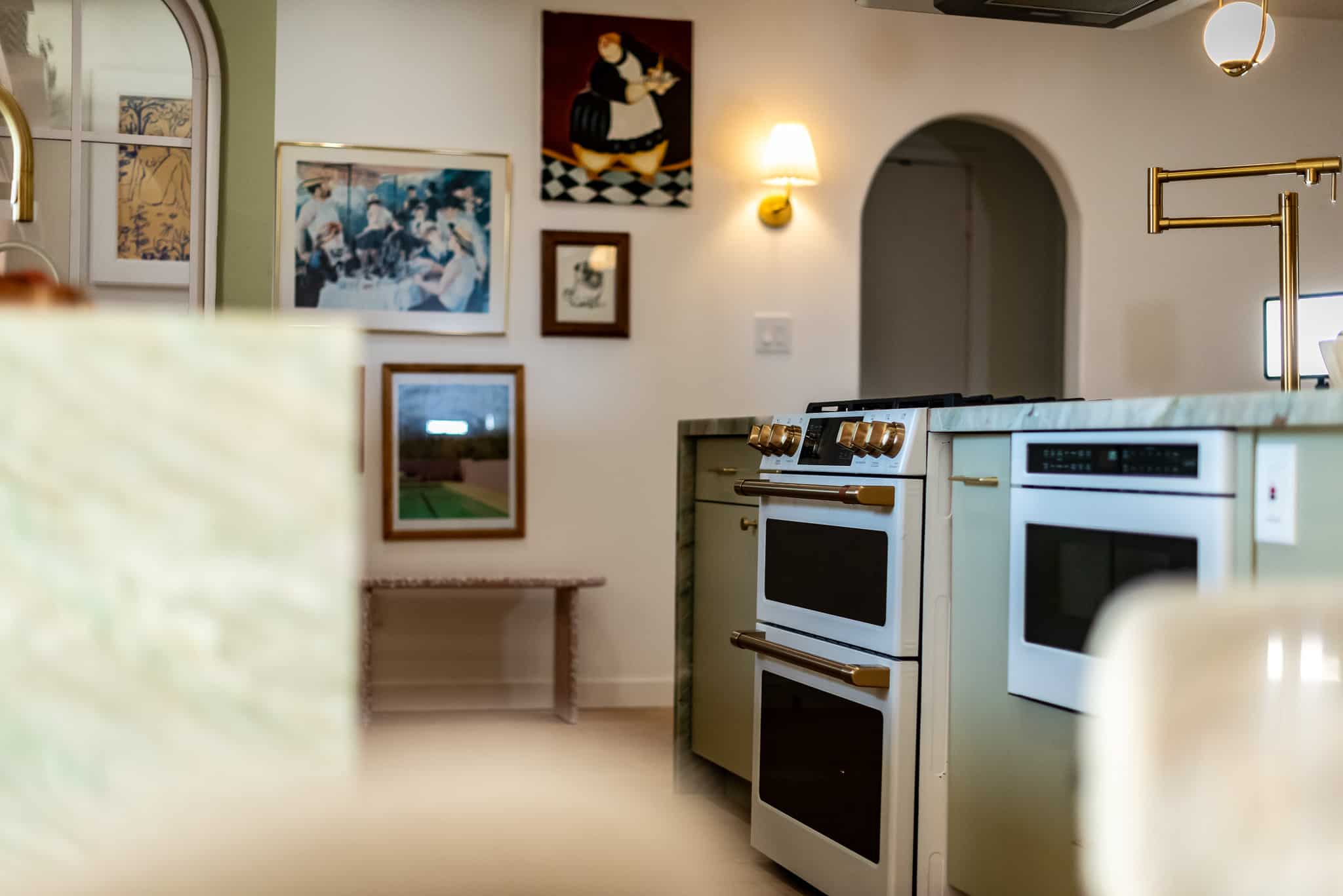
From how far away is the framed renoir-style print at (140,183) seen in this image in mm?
3658

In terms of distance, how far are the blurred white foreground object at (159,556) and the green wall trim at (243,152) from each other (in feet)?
10.6

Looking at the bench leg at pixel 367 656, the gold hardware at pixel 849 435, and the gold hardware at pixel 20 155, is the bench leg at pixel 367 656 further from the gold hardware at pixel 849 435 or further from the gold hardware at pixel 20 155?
the gold hardware at pixel 20 155

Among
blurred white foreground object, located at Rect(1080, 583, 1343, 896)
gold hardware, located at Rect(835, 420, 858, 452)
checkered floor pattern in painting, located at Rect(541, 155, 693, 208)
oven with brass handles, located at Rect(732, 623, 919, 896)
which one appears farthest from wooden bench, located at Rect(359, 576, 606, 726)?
blurred white foreground object, located at Rect(1080, 583, 1343, 896)

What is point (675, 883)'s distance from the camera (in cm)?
65

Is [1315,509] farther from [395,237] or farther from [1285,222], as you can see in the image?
[395,237]

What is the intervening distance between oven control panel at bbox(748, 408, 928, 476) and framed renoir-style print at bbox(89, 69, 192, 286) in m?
2.10

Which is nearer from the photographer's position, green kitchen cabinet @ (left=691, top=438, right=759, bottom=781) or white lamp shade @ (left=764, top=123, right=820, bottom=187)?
green kitchen cabinet @ (left=691, top=438, right=759, bottom=781)

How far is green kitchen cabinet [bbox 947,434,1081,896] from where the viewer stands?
176 centimetres

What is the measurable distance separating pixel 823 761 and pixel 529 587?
1.80 meters

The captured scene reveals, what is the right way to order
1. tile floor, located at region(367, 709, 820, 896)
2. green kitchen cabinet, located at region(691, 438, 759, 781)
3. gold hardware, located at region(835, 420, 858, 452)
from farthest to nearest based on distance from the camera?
green kitchen cabinet, located at region(691, 438, 759, 781), gold hardware, located at region(835, 420, 858, 452), tile floor, located at region(367, 709, 820, 896)

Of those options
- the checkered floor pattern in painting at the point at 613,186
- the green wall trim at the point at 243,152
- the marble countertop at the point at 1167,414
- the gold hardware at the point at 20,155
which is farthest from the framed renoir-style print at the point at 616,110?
the gold hardware at the point at 20,155

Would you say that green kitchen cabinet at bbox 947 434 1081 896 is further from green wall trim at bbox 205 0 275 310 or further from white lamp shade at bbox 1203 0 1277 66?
green wall trim at bbox 205 0 275 310

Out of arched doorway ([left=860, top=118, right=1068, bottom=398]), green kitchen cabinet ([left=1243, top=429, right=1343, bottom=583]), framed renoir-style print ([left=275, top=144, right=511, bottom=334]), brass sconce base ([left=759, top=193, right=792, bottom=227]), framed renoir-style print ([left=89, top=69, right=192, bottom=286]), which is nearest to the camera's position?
green kitchen cabinet ([left=1243, top=429, right=1343, bottom=583])

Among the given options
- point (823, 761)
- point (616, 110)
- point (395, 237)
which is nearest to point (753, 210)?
point (616, 110)
